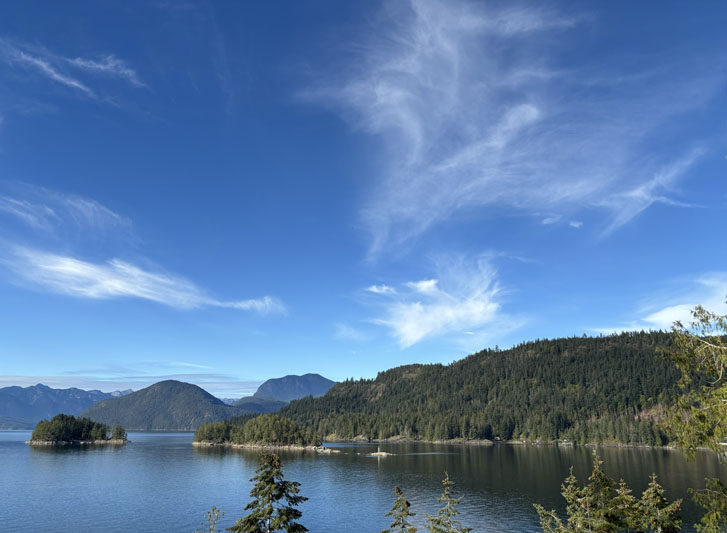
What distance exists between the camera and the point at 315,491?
136750mm

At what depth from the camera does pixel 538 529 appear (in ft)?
288

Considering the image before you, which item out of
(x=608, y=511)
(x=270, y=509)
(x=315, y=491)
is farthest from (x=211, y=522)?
(x=315, y=491)

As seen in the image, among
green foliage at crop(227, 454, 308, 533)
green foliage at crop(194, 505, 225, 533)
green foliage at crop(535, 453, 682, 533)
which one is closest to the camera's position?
green foliage at crop(535, 453, 682, 533)

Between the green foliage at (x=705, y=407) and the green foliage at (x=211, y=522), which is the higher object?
the green foliage at (x=705, y=407)

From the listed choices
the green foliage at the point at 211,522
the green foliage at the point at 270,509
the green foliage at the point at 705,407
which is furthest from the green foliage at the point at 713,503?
the green foliage at the point at 211,522

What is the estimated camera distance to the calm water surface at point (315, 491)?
9762 centimetres

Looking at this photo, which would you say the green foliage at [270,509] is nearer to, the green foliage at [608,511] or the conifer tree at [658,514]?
the green foliage at [608,511]

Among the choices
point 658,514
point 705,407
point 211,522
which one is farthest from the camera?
point 211,522

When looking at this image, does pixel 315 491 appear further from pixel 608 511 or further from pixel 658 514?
pixel 608 511

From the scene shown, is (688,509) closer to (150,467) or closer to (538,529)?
(538,529)

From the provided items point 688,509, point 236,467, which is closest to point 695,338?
point 688,509

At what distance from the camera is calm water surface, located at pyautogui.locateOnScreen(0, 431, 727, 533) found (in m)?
97.6

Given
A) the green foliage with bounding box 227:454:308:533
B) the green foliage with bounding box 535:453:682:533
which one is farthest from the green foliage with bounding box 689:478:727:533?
the green foliage with bounding box 227:454:308:533

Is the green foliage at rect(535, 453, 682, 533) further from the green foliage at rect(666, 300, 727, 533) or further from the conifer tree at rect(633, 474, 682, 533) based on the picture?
the green foliage at rect(666, 300, 727, 533)
